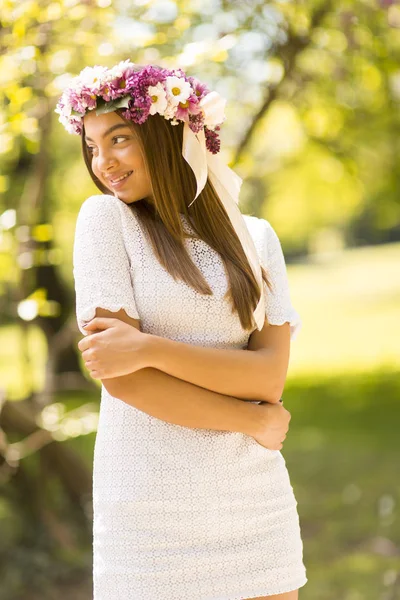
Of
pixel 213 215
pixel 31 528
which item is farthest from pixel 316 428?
pixel 213 215

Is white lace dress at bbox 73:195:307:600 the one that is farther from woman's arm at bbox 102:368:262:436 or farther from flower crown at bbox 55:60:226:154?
flower crown at bbox 55:60:226:154

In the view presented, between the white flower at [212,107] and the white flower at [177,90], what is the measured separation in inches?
2.0

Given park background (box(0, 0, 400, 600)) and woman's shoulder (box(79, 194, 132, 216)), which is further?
park background (box(0, 0, 400, 600))

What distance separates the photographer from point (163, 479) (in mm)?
2174

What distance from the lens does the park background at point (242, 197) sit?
4066 millimetres

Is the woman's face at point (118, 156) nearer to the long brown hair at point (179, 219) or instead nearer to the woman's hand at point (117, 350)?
the long brown hair at point (179, 219)

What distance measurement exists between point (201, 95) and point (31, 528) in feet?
14.5

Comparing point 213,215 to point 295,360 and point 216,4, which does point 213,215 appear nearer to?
point 216,4

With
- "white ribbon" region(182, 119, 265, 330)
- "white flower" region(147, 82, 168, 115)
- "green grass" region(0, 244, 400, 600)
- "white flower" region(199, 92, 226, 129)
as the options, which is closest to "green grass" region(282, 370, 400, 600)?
"green grass" region(0, 244, 400, 600)

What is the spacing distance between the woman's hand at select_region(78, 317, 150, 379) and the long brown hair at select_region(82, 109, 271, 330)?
190mm

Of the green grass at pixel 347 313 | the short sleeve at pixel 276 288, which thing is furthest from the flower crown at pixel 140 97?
the green grass at pixel 347 313

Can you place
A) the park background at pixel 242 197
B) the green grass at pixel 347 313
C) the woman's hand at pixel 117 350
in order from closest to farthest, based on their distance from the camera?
the woman's hand at pixel 117 350 < the park background at pixel 242 197 < the green grass at pixel 347 313

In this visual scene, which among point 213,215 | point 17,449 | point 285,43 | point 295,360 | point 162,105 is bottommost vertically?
point 295,360

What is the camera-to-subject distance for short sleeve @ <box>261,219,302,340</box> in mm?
2373
